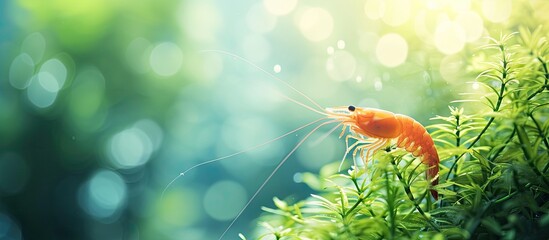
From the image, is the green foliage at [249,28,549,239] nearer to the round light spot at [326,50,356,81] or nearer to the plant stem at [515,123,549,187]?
the plant stem at [515,123,549,187]

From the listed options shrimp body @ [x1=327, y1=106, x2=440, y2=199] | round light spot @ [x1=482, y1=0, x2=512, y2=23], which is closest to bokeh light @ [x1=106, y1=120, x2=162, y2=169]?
round light spot @ [x1=482, y1=0, x2=512, y2=23]

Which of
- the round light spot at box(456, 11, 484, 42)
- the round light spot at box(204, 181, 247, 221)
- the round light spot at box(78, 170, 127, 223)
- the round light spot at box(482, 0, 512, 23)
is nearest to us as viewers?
the round light spot at box(482, 0, 512, 23)

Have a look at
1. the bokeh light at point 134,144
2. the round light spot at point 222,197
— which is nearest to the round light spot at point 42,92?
the bokeh light at point 134,144

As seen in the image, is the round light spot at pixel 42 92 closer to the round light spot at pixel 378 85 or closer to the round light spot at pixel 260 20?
the round light spot at pixel 260 20

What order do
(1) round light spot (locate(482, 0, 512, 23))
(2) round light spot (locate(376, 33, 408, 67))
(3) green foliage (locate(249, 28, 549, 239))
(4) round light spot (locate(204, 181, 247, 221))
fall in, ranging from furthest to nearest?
(4) round light spot (locate(204, 181, 247, 221)) → (2) round light spot (locate(376, 33, 408, 67)) → (1) round light spot (locate(482, 0, 512, 23)) → (3) green foliage (locate(249, 28, 549, 239))

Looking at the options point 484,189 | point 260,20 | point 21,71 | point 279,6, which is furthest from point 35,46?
point 484,189

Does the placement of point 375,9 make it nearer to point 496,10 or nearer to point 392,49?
point 392,49
